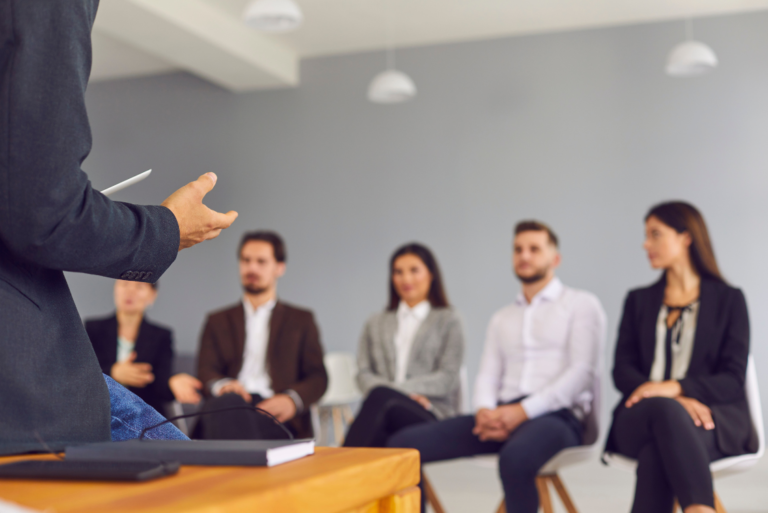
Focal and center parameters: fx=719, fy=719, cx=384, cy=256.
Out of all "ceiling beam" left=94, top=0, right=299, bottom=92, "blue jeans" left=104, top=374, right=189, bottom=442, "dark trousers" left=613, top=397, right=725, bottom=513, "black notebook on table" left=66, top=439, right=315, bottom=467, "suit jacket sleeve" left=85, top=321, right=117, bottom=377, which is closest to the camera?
"black notebook on table" left=66, top=439, right=315, bottom=467

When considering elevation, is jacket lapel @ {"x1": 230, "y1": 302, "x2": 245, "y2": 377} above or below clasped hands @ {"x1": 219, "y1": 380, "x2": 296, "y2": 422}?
above

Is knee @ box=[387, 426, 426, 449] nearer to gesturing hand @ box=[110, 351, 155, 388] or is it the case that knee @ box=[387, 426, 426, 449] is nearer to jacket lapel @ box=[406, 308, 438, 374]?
jacket lapel @ box=[406, 308, 438, 374]

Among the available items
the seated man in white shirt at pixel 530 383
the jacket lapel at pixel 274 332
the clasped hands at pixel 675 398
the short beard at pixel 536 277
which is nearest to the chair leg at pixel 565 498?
the seated man in white shirt at pixel 530 383

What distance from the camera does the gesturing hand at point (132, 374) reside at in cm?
349

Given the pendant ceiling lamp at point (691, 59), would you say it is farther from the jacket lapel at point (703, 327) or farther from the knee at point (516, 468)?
the knee at point (516, 468)

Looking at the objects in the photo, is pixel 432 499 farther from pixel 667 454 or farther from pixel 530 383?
pixel 667 454

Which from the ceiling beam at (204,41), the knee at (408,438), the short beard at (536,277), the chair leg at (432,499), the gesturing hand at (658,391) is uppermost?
the ceiling beam at (204,41)

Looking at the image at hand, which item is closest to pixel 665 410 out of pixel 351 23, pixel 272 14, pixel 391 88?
pixel 272 14

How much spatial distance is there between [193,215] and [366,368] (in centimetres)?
273

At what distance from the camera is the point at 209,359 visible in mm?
3486

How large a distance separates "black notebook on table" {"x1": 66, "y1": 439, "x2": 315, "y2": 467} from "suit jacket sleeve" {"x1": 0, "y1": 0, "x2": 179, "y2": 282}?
191mm

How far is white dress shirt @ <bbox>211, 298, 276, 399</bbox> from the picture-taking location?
344 centimetres

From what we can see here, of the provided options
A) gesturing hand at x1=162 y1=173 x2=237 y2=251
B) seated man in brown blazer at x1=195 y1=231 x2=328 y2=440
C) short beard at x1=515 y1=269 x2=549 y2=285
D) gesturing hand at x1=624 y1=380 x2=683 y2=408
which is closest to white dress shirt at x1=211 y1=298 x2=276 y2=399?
seated man in brown blazer at x1=195 y1=231 x2=328 y2=440

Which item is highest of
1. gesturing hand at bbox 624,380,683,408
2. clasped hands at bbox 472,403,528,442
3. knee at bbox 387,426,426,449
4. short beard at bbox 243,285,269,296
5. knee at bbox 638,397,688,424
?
short beard at bbox 243,285,269,296
